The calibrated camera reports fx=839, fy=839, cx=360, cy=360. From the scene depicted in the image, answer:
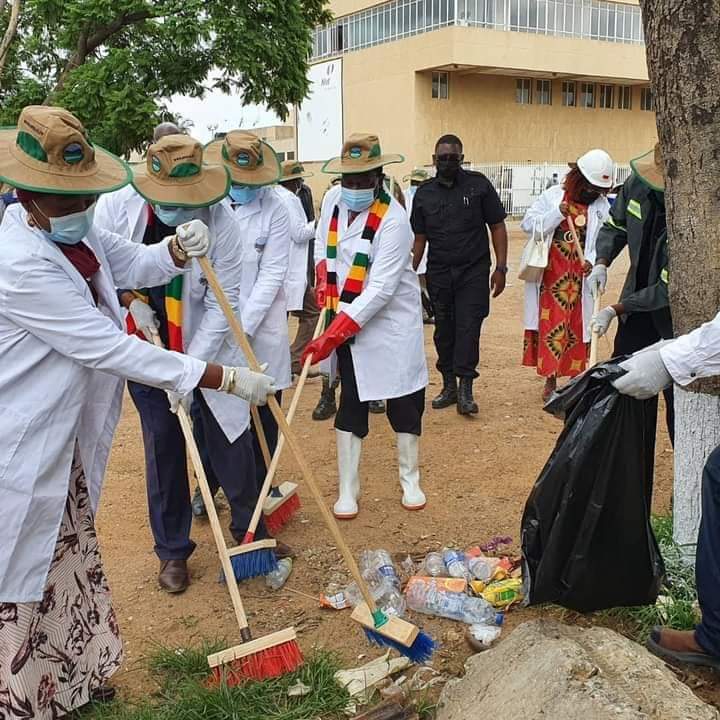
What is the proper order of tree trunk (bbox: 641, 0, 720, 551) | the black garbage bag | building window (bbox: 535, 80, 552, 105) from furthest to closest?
building window (bbox: 535, 80, 552, 105)
tree trunk (bbox: 641, 0, 720, 551)
the black garbage bag

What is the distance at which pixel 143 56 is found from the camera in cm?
1413

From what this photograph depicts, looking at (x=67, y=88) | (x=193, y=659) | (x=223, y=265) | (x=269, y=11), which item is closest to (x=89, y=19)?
(x=67, y=88)

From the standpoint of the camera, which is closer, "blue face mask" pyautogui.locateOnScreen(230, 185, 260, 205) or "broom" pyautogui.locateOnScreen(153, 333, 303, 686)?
"broom" pyautogui.locateOnScreen(153, 333, 303, 686)

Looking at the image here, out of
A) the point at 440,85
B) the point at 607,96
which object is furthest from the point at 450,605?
the point at 607,96

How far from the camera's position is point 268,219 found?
4.46 metres

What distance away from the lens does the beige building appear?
101 feet

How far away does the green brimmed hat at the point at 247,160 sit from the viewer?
14.2ft

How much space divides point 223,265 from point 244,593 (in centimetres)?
144

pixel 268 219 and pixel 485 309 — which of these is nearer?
pixel 268 219

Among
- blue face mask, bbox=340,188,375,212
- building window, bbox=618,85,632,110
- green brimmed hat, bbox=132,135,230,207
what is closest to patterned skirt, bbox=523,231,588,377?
blue face mask, bbox=340,188,375,212

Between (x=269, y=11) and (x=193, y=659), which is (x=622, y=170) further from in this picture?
(x=193, y=659)

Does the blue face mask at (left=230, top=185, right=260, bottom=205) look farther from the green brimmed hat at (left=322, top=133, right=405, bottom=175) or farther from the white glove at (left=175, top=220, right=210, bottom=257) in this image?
the white glove at (left=175, top=220, right=210, bottom=257)

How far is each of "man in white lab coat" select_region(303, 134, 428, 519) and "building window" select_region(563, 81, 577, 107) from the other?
3379cm

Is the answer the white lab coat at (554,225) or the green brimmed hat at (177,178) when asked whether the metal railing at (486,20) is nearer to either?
the white lab coat at (554,225)
